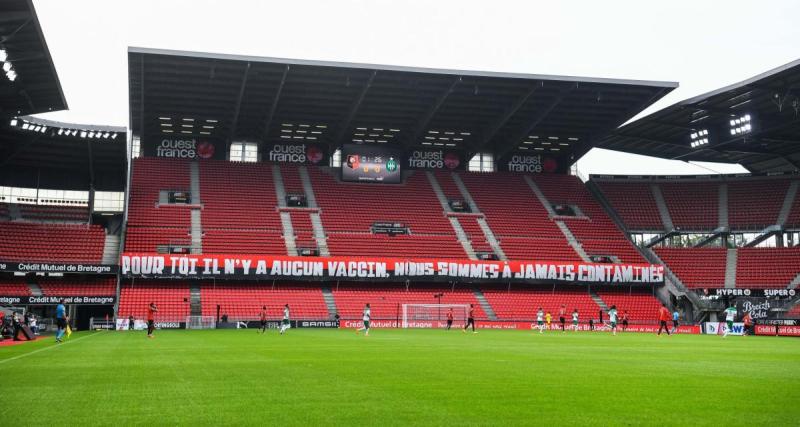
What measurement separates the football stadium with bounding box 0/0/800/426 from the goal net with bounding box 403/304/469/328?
152mm

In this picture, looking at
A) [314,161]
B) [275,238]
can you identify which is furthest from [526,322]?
[314,161]

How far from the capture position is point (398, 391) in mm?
10242

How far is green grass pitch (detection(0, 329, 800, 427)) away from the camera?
7.98 m

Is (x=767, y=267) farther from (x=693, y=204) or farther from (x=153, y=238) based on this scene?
(x=153, y=238)

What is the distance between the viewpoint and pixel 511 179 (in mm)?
66875

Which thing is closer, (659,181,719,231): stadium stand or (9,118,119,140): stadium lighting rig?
(9,118,119,140): stadium lighting rig

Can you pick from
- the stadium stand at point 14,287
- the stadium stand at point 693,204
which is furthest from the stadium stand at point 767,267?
the stadium stand at point 14,287

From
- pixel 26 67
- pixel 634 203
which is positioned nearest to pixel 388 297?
pixel 26 67

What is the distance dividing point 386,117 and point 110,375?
47.2 metres

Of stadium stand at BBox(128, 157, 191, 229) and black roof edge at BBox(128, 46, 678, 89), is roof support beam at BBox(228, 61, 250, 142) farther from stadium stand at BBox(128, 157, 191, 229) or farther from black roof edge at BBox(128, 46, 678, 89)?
stadium stand at BBox(128, 157, 191, 229)

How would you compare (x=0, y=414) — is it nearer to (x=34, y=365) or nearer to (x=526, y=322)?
(x=34, y=365)

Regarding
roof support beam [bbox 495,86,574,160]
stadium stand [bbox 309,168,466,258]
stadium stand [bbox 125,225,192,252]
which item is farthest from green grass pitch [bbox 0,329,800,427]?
roof support beam [bbox 495,86,574,160]

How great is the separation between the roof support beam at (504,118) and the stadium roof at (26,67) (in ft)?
101

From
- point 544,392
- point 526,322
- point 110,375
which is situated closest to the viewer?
point 544,392
